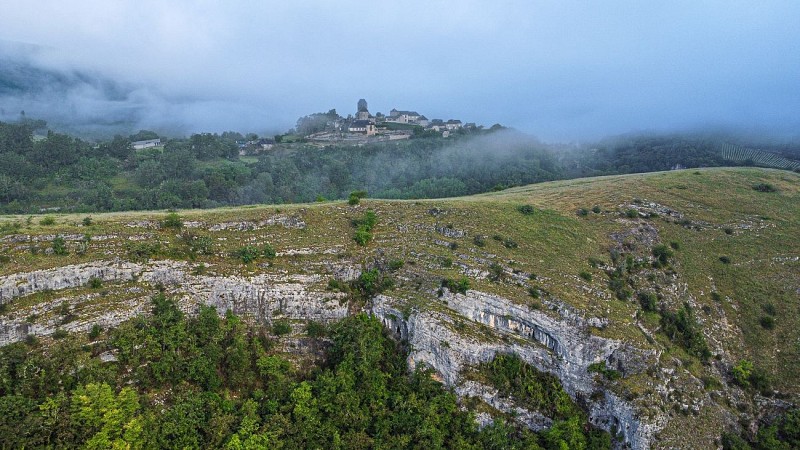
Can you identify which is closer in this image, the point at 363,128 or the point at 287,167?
the point at 287,167

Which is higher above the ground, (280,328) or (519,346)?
(280,328)

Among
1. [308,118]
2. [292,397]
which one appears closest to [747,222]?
[292,397]

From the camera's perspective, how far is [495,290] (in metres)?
42.8

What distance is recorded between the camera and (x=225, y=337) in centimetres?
3962

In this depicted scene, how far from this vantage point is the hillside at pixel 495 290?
37.0m

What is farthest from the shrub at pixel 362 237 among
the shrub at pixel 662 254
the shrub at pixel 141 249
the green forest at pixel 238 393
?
the shrub at pixel 662 254

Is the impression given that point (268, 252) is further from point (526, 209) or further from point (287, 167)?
point (287, 167)

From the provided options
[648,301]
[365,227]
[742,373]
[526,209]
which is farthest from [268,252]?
[742,373]

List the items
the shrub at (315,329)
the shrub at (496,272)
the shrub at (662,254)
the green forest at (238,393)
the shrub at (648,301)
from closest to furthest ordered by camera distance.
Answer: the green forest at (238,393)
the shrub at (315,329)
the shrub at (648,301)
the shrub at (496,272)
the shrub at (662,254)

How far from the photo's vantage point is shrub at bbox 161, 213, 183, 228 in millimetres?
45294

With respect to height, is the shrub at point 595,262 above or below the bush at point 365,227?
below

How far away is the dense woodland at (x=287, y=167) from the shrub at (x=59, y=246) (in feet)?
133

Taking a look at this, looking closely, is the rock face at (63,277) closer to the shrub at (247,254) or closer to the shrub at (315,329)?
the shrub at (247,254)

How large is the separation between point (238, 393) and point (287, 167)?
8427 cm
